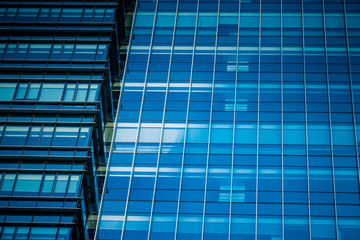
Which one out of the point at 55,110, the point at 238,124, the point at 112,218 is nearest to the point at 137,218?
the point at 112,218

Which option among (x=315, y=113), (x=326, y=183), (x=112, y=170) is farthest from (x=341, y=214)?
(x=112, y=170)

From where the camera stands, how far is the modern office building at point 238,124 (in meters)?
42.5

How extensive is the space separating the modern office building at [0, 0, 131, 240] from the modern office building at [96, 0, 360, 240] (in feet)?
6.62

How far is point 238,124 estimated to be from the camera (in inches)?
1861

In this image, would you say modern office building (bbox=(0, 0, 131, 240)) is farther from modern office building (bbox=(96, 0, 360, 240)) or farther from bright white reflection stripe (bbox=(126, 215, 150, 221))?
bright white reflection stripe (bbox=(126, 215, 150, 221))

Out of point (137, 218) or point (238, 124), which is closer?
point (137, 218)

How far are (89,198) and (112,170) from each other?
3.25 metres

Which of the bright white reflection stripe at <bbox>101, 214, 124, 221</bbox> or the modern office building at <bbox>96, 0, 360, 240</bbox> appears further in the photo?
the bright white reflection stripe at <bbox>101, 214, 124, 221</bbox>

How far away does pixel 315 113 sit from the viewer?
157ft

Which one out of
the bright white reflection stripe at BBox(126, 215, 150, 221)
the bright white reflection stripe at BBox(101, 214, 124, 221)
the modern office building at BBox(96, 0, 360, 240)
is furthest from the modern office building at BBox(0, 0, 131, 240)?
the bright white reflection stripe at BBox(126, 215, 150, 221)

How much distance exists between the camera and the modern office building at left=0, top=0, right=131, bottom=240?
40.7 m

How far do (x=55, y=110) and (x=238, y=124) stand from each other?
13877 millimetres

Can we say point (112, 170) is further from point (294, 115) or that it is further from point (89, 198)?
point (294, 115)

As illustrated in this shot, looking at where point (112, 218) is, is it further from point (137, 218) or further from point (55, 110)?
point (55, 110)
